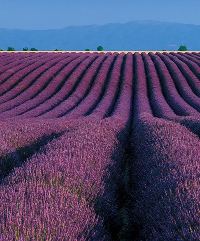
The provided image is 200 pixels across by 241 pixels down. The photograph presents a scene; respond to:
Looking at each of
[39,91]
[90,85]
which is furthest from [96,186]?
[90,85]

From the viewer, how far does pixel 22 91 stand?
31.4 metres

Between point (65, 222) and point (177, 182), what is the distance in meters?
1.27

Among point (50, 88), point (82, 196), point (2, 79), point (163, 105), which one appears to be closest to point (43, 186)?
point (82, 196)

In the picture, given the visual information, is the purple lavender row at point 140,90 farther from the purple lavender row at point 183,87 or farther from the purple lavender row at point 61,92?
the purple lavender row at point 61,92

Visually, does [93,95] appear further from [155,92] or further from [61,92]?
[155,92]

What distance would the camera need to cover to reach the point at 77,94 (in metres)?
29.5

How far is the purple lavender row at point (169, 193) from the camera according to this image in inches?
150

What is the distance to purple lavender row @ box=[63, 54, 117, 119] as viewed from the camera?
2247 centimetres

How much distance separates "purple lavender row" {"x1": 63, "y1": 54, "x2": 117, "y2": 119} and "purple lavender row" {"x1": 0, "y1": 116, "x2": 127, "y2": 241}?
14.0m

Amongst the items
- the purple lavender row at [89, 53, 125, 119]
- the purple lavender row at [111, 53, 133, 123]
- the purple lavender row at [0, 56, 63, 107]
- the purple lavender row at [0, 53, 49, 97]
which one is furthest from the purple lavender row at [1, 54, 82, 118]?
the purple lavender row at [111, 53, 133, 123]

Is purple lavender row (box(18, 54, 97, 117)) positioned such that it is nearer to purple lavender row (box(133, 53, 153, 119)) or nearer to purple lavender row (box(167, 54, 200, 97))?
purple lavender row (box(133, 53, 153, 119))

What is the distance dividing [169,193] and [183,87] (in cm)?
2562

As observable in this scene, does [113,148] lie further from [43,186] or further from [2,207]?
[2,207]

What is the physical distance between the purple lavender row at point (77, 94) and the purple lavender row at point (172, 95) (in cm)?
454
